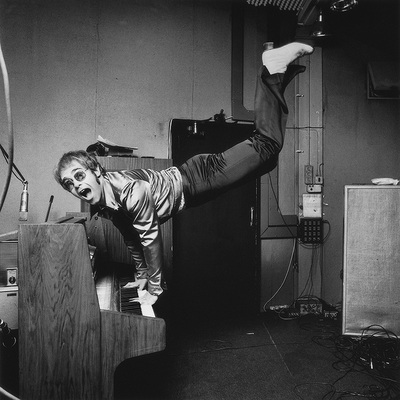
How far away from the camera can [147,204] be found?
72.4 inches

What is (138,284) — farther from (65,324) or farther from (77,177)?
(77,177)

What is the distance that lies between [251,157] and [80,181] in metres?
0.95

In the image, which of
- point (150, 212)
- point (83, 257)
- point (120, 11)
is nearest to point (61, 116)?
point (120, 11)

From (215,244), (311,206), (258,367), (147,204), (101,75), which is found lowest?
(258,367)

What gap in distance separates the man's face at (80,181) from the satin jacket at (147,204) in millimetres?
76

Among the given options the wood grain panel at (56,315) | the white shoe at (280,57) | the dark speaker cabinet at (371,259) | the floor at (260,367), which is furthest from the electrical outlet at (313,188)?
the wood grain panel at (56,315)

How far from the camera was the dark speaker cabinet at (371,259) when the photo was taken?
2791 millimetres

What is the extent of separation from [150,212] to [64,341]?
0.70 metres

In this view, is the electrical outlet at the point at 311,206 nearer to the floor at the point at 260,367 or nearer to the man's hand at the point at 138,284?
the floor at the point at 260,367

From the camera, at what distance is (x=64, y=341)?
1530mm

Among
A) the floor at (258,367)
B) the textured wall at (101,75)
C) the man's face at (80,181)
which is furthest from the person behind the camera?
the textured wall at (101,75)

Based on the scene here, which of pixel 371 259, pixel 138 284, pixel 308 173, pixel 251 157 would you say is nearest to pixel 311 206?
pixel 308 173

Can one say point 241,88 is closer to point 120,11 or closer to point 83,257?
point 120,11

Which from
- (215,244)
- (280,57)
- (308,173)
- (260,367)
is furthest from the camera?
(308,173)
